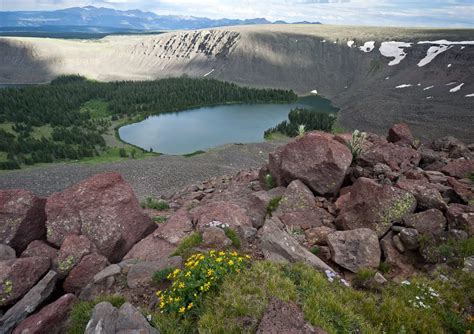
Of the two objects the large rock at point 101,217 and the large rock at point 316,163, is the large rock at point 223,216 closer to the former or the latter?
the large rock at point 101,217

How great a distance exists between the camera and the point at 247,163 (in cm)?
4712

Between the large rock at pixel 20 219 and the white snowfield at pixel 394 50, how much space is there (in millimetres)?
143207

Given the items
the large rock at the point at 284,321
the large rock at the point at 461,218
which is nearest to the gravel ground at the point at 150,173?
the large rock at the point at 461,218

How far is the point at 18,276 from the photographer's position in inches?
371

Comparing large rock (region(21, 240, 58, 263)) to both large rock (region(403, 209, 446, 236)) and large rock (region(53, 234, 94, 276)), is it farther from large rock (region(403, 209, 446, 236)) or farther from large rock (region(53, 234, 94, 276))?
large rock (region(403, 209, 446, 236))

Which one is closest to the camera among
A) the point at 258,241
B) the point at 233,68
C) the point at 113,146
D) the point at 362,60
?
the point at 258,241

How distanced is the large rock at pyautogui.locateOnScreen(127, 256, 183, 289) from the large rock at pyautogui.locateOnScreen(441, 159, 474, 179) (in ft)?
49.4

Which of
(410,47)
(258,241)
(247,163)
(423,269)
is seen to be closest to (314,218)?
(258,241)

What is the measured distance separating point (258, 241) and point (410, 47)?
148m

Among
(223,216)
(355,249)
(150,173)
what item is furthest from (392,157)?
(150,173)

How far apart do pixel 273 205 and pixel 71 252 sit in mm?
8878

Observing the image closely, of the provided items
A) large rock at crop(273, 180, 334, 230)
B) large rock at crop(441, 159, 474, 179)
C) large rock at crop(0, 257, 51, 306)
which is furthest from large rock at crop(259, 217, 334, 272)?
large rock at crop(441, 159, 474, 179)

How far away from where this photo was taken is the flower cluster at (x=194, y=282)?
705 centimetres

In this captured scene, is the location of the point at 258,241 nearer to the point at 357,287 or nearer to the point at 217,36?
the point at 357,287
